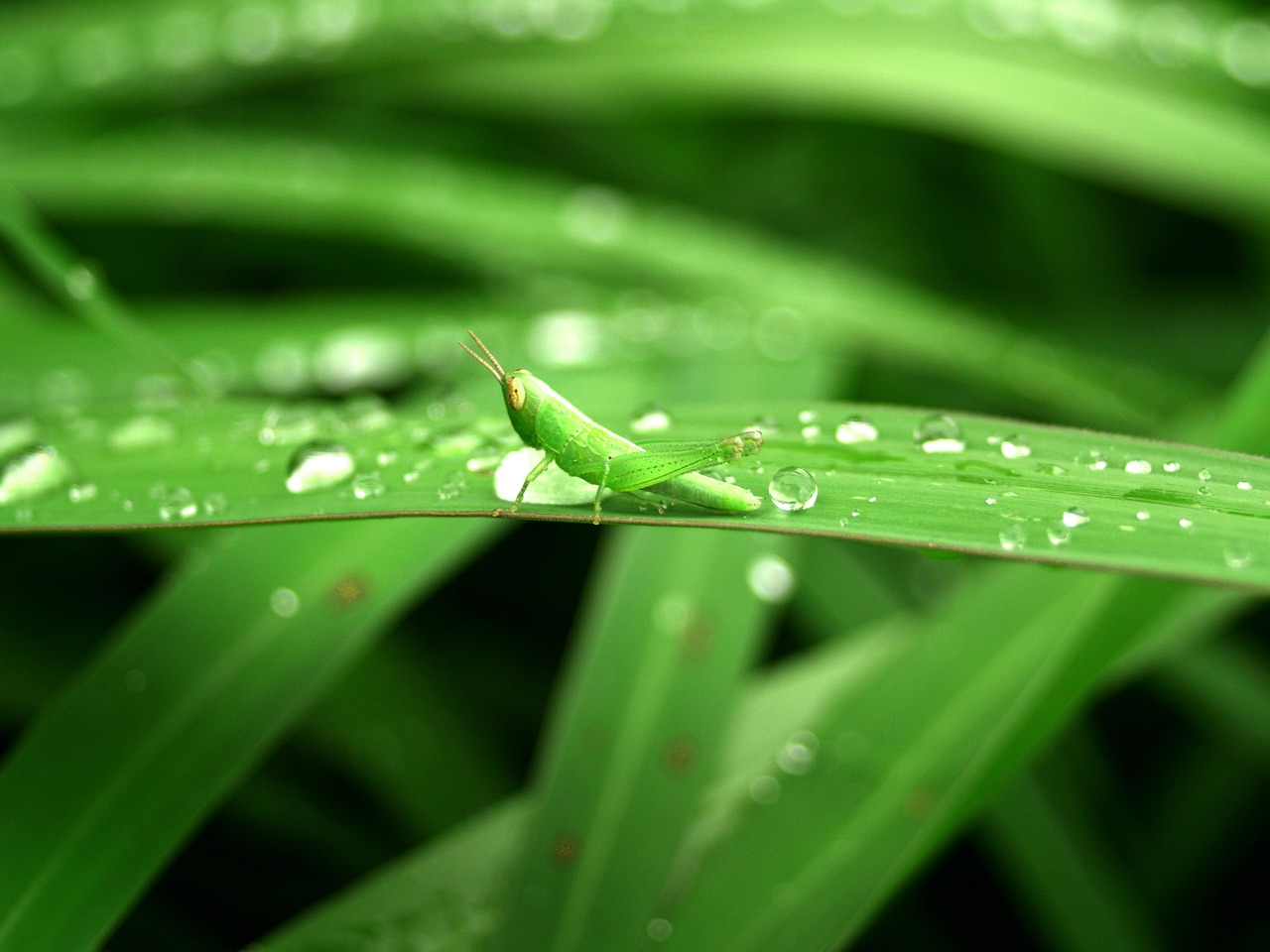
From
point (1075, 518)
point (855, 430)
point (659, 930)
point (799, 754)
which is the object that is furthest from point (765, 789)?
point (1075, 518)

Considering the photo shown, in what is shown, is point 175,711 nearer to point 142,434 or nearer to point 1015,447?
point 142,434

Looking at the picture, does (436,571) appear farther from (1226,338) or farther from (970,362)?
(1226,338)

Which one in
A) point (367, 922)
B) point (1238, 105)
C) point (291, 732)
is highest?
point (1238, 105)

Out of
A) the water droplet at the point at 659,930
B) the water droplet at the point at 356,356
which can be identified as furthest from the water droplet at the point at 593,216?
the water droplet at the point at 659,930

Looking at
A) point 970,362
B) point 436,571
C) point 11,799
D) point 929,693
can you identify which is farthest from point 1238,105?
point 11,799

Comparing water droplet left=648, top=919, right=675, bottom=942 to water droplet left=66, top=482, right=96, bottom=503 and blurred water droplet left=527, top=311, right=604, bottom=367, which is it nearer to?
water droplet left=66, top=482, right=96, bottom=503
